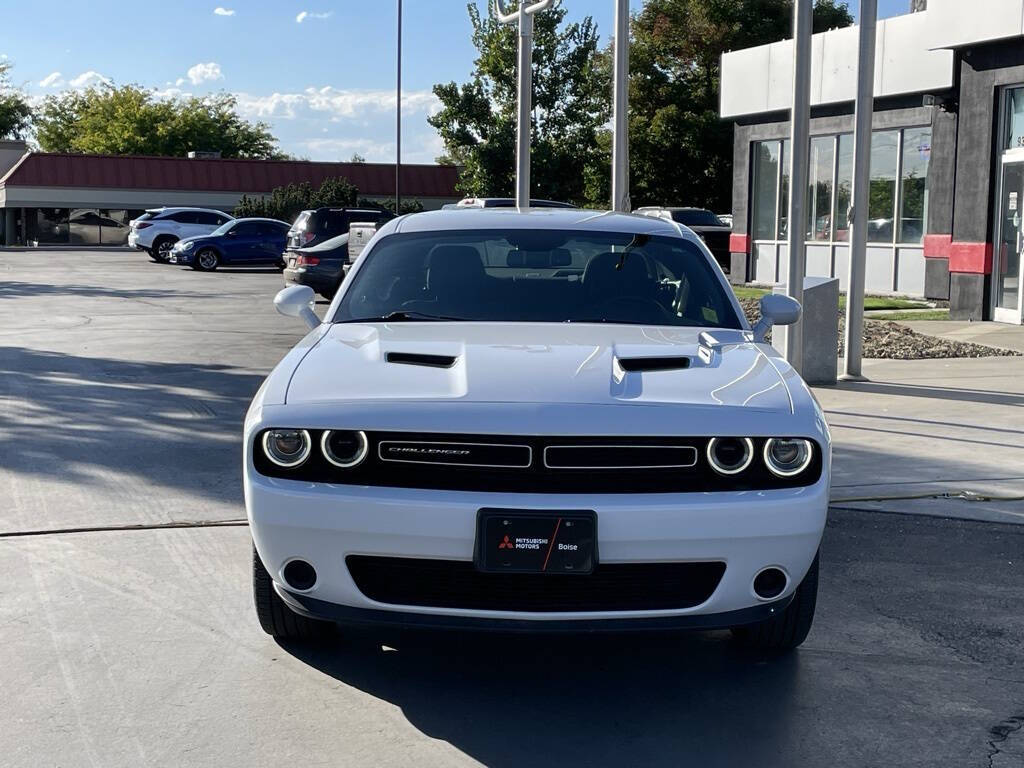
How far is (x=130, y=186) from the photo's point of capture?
2133 inches

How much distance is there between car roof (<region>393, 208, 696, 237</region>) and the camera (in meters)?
6.02

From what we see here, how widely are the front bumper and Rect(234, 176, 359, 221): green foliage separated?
43.7 meters

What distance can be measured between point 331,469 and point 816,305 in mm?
8422

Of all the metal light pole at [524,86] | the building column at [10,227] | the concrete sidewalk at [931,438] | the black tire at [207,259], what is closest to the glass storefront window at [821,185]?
the metal light pole at [524,86]

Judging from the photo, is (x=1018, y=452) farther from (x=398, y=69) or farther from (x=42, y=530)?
(x=398, y=69)

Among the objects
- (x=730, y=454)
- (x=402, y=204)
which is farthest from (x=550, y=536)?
(x=402, y=204)

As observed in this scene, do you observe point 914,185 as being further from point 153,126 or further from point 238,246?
point 153,126

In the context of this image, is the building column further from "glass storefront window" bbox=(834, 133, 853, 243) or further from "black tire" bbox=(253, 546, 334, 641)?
"black tire" bbox=(253, 546, 334, 641)

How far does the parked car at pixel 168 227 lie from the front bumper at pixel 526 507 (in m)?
35.9

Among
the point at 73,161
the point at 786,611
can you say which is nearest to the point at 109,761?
the point at 786,611

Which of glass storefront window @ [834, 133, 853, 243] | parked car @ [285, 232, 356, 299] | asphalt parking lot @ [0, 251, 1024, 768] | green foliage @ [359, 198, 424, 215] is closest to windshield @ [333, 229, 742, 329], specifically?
asphalt parking lot @ [0, 251, 1024, 768]

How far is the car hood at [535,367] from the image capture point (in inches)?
162

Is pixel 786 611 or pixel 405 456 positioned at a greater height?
pixel 405 456

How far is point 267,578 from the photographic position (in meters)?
4.45
